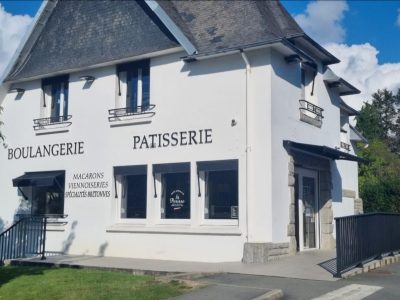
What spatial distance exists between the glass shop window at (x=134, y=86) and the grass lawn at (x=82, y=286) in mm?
5238

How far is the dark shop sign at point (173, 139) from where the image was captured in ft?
44.3

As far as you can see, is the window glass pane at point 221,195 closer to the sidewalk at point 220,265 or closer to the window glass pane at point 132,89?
the sidewalk at point 220,265

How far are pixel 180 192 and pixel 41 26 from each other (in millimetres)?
8050

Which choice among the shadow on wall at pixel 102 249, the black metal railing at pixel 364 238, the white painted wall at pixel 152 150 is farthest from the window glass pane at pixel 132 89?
the black metal railing at pixel 364 238

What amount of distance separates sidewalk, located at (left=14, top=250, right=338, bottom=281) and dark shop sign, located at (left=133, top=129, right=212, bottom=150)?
3.03 m

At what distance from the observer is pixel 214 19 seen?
14.5m

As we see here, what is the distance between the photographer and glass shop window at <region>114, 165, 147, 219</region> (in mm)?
14578

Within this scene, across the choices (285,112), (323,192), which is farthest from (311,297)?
(323,192)

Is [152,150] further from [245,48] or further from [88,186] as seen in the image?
[245,48]

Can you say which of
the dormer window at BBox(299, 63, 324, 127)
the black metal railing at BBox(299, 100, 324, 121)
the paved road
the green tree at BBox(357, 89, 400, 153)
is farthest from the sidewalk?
the green tree at BBox(357, 89, 400, 153)

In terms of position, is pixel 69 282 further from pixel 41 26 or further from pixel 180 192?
pixel 41 26

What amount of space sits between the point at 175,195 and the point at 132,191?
1525mm

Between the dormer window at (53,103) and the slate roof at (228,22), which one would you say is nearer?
the slate roof at (228,22)

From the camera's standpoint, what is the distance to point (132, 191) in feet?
48.9
